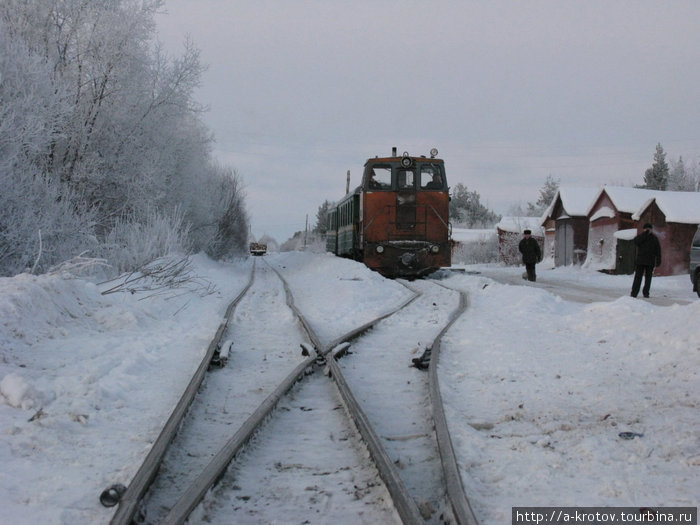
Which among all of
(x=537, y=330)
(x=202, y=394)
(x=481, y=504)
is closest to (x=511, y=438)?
(x=481, y=504)

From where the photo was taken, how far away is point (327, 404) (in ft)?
15.5

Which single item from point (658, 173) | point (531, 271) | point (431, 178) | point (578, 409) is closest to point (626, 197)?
point (531, 271)

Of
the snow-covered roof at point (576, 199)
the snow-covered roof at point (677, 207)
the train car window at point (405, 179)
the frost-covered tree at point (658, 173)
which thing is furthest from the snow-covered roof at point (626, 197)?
the frost-covered tree at point (658, 173)

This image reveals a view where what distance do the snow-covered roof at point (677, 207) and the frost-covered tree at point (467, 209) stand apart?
6039 cm

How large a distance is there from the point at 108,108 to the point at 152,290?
20.0 feet

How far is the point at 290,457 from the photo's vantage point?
366 centimetres

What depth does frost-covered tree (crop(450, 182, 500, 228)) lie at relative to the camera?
86812mm

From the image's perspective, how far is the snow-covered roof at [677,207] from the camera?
24109 millimetres

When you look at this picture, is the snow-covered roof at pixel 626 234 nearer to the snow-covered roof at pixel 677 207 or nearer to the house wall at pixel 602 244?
the snow-covered roof at pixel 677 207

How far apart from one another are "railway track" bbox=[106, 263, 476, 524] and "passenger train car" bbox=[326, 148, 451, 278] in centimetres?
1125

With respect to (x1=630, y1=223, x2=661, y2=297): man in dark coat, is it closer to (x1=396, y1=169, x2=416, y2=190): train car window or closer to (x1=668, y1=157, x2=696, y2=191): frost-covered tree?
(x1=396, y1=169, x2=416, y2=190): train car window

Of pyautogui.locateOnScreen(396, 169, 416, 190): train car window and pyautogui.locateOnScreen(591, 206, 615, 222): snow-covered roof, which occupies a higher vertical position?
pyautogui.locateOnScreen(396, 169, 416, 190): train car window

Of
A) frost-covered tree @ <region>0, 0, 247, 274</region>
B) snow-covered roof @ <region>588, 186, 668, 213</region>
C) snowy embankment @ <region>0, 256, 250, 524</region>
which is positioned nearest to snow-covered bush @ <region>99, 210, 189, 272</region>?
frost-covered tree @ <region>0, 0, 247, 274</region>

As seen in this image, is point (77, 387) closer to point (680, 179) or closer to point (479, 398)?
point (479, 398)
